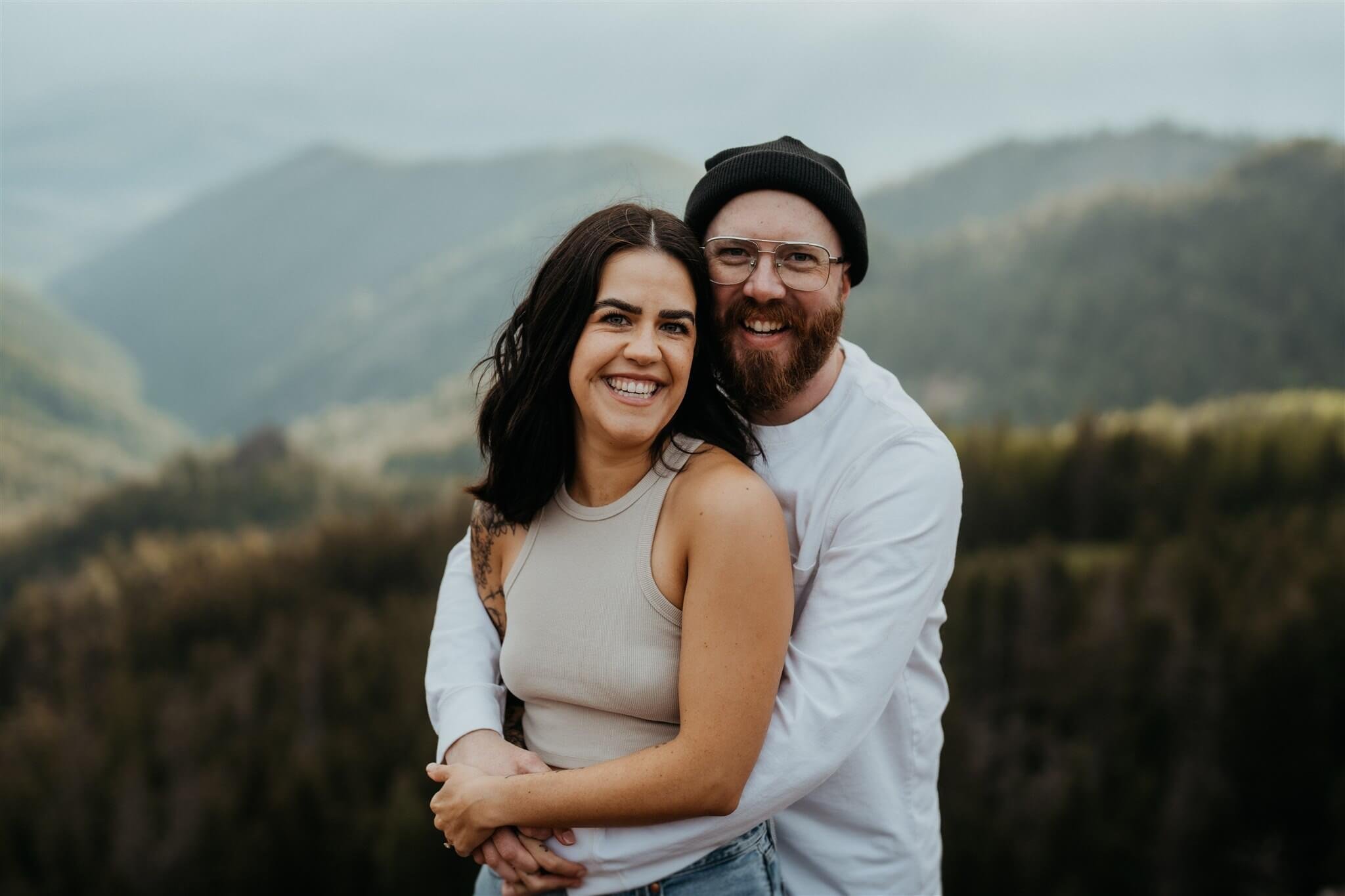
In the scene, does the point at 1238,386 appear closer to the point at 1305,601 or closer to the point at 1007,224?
→ the point at 1007,224

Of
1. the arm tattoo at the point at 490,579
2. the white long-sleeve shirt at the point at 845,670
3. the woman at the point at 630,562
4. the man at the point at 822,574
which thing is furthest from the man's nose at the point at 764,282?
the arm tattoo at the point at 490,579

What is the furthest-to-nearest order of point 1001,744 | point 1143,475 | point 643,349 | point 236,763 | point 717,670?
point 1143,475, point 236,763, point 1001,744, point 643,349, point 717,670

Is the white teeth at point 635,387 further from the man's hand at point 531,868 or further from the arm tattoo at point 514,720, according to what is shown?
the man's hand at point 531,868

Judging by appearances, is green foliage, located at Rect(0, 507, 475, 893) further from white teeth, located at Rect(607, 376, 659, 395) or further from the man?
white teeth, located at Rect(607, 376, 659, 395)

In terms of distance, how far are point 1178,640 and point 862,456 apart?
10.5m

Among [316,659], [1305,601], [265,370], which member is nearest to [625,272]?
[1305,601]

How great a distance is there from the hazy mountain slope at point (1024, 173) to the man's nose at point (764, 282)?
502ft

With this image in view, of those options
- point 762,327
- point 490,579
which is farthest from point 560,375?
point 490,579

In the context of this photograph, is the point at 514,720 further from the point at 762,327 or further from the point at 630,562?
the point at 762,327

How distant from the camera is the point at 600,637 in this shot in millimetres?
2293

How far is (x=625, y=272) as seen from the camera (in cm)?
232

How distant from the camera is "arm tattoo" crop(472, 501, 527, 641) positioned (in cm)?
272

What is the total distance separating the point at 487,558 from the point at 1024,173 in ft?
611

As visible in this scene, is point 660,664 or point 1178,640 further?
point 1178,640
